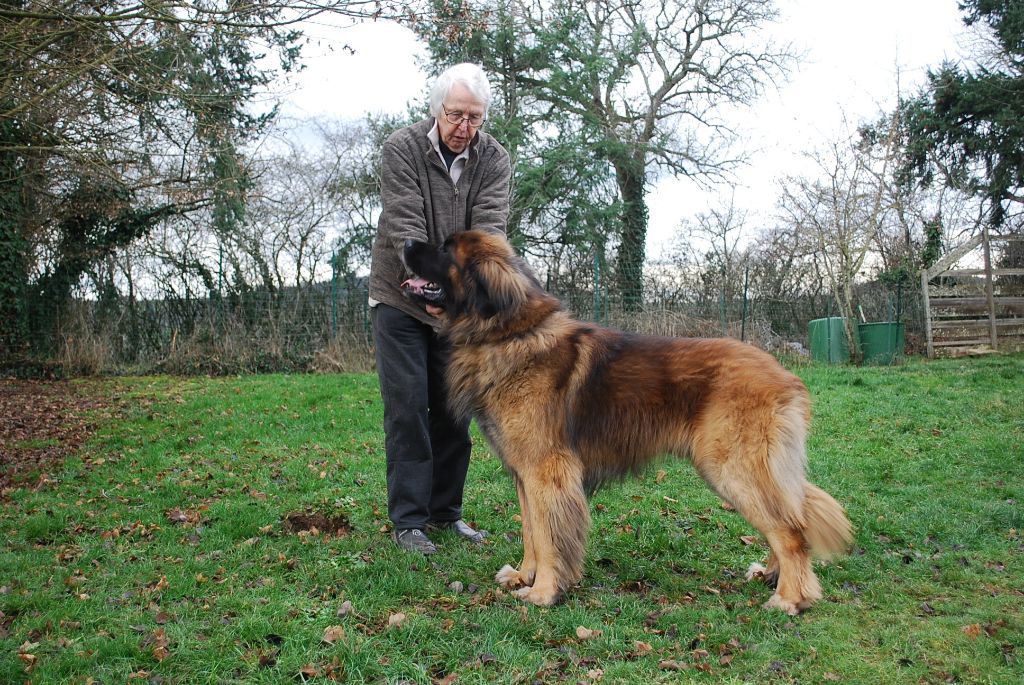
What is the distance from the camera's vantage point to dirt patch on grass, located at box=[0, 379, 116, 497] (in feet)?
21.4

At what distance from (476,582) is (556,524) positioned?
23.0 inches

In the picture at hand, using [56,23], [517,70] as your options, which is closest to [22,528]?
[56,23]

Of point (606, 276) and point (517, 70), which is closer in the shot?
point (606, 276)

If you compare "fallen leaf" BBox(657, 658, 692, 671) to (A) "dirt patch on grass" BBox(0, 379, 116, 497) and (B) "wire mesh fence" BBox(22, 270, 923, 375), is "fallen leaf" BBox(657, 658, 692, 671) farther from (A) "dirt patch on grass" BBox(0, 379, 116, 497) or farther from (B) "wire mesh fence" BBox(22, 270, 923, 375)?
(B) "wire mesh fence" BBox(22, 270, 923, 375)

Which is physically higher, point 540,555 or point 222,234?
point 222,234

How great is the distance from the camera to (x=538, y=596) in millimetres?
3473

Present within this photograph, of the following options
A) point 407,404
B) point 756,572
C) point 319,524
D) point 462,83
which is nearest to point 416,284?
point 407,404

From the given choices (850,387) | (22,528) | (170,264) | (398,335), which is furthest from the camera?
(170,264)

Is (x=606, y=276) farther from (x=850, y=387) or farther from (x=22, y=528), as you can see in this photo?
(x=22, y=528)

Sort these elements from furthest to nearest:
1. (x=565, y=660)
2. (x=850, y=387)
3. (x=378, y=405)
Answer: (x=850, y=387) < (x=378, y=405) < (x=565, y=660)

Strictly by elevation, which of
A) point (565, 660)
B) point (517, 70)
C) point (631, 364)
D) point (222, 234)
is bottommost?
point (565, 660)

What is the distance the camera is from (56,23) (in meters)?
6.48

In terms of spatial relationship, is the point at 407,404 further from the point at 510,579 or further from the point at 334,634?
the point at 334,634

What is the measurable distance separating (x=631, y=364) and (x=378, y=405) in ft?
20.4
